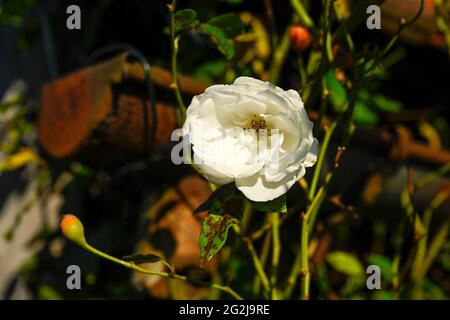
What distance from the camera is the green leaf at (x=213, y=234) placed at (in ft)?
2.45

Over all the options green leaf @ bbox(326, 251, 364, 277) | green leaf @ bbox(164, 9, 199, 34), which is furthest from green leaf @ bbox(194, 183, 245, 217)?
green leaf @ bbox(326, 251, 364, 277)

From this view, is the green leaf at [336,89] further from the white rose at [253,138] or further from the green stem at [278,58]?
the white rose at [253,138]

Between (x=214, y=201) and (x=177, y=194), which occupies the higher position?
(x=214, y=201)

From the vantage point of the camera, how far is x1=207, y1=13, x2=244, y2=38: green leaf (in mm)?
984

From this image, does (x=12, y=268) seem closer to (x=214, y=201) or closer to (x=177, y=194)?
(x=177, y=194)

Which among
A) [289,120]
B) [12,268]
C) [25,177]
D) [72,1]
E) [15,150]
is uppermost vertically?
[72,1]

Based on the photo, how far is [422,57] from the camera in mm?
1718

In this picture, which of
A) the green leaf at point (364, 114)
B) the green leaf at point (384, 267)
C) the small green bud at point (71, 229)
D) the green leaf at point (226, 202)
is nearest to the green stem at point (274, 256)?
the green leaf at point (226, 202)

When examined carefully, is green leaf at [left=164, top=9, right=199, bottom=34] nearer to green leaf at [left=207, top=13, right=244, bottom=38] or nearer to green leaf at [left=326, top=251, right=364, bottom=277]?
green leaf at [left=207, top=13, right=244, bottom=38]

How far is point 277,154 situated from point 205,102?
0.10 metres

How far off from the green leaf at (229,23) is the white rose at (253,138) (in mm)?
276

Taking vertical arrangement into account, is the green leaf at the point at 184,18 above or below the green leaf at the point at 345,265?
above
